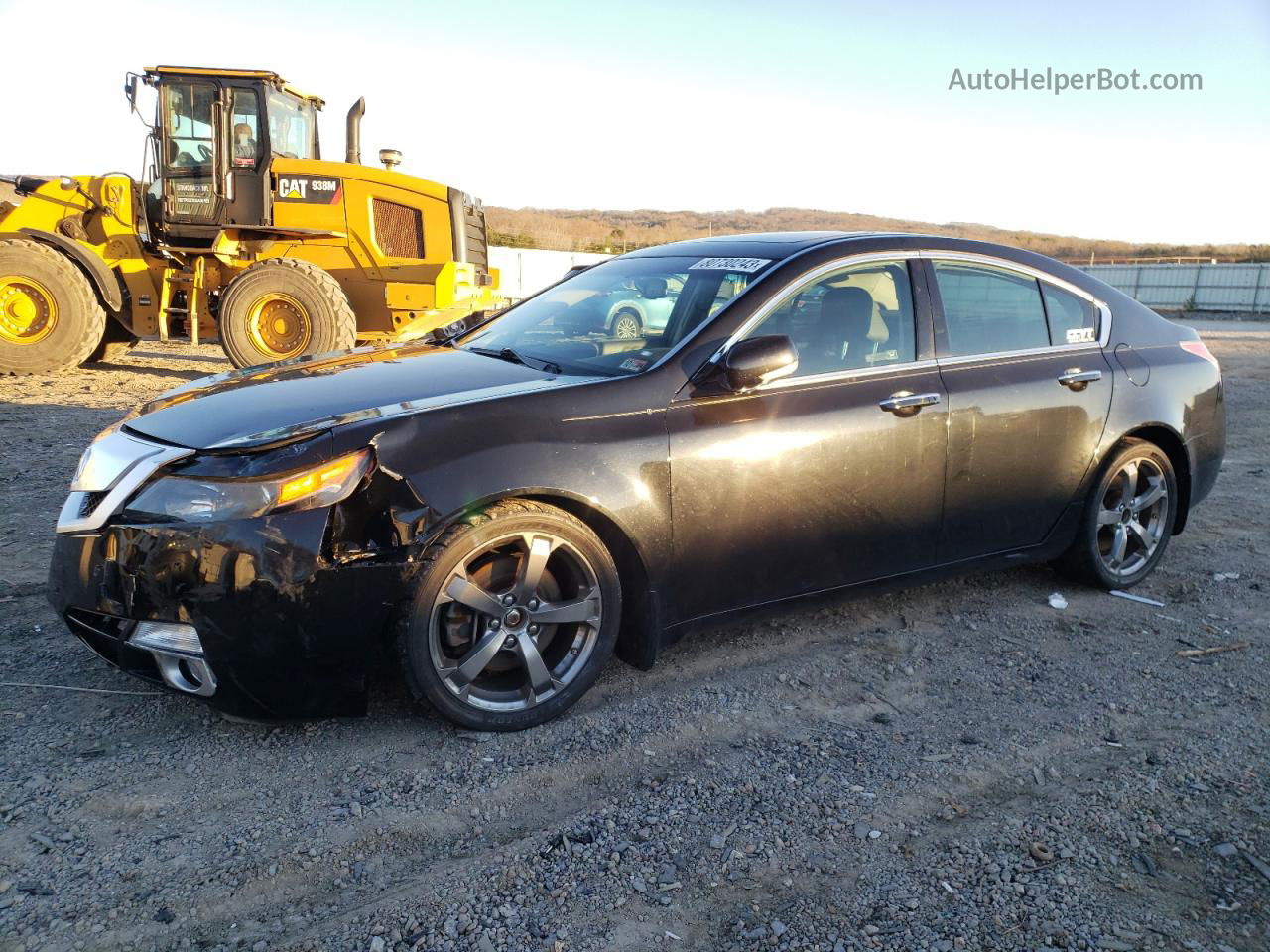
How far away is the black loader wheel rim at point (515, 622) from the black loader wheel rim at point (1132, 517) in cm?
275

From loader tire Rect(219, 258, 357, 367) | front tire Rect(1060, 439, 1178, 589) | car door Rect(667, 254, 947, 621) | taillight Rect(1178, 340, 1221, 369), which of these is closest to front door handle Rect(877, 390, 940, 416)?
car door Rect(667, 254, 947, 621)

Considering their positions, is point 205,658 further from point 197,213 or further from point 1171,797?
point 197,213

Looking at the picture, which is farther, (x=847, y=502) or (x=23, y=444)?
(x=23, y=444)

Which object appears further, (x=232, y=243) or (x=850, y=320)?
(x=232, y=243)

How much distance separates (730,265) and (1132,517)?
8.07ft

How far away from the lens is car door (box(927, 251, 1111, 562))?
13.4ft

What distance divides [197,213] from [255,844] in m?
10.1

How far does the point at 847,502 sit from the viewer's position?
3.76 metres

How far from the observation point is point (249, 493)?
284cm

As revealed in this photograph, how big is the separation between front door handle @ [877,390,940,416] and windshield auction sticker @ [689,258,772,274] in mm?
735

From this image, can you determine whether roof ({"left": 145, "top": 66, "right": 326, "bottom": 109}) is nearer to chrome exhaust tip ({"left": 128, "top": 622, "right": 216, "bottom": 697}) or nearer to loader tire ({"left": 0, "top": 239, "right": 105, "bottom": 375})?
loader tire ({"left": 0, "top": 239, "right": 105, "bottom": 375})

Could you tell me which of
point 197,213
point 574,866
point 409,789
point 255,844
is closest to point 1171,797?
point 574,866

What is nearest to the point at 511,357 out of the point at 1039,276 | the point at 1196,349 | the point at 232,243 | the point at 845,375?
the point at 845,375

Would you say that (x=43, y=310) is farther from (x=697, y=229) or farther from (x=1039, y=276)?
(x=697, y=229)
